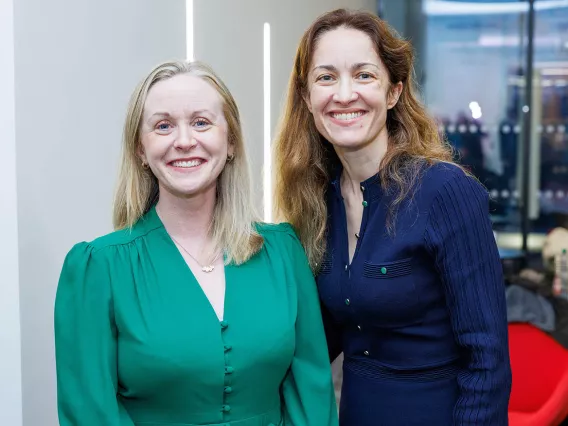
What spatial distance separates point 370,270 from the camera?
188 cm

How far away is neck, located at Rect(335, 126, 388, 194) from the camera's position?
1.96 metres

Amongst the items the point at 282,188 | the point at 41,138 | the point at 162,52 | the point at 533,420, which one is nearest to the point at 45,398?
the point at 41,138

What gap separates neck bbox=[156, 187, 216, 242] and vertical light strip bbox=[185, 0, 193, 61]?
155 cm

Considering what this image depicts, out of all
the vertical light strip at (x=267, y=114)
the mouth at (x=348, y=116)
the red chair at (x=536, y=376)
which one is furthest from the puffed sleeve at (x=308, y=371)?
the vertical light strip at (x=267, y=114)

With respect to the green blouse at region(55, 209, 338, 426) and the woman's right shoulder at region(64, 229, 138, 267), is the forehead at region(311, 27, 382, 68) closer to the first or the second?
the green blouse at region(55, 209, 338, 426)

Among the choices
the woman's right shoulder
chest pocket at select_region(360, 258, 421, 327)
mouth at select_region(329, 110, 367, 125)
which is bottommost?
chest pocket at select_region(360, 258, 421, 327)

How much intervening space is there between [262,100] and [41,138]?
6.33 feet

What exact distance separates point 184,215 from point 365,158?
0.45 metres

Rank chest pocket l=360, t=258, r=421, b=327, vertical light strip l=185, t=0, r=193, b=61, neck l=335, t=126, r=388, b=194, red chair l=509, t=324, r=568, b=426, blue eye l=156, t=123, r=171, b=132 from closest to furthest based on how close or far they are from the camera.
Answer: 1. blue eye l=156, t=123, r=171, b=132
2. chest pocket l=360, t=258, r=421, b=327
3. neck l=335, t=126, r=388, b=194
4. vertical light strip l=185, t=0, r=193, b=61
5. red chair l=509, t=324, r=568, b=426

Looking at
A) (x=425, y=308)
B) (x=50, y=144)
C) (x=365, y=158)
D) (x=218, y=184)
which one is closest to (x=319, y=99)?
(x=365, y=158)

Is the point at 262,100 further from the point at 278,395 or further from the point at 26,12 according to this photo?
the point at 278,395

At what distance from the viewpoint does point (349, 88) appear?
1.89 m

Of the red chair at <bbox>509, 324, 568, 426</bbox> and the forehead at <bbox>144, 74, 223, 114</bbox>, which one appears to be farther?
the red chair at <bbox>509, 324, 568, 426</bbox>

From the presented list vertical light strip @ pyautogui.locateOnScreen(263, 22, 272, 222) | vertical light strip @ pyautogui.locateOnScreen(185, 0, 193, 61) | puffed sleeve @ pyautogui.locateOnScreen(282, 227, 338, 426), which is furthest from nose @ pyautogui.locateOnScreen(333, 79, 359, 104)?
vertical light strip @ pyautogui.locateOnScreen(263, 22, 272, 222)
